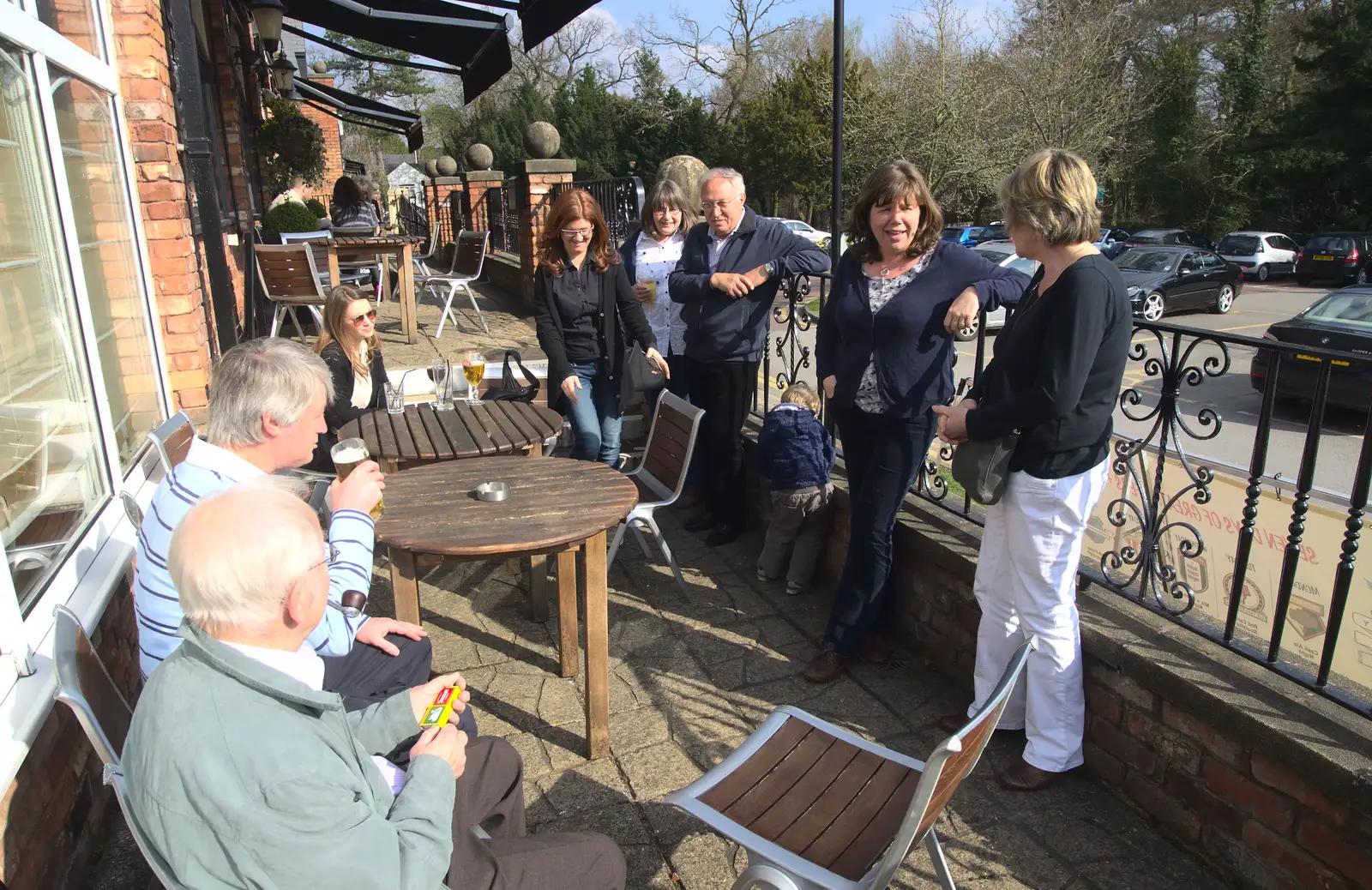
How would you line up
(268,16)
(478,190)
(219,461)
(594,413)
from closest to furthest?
(219,461), (594,413), (268,16), (478,190)

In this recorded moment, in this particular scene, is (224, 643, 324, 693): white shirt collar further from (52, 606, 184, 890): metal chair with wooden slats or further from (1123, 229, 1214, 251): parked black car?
(1123, 229, 1214, 251): parked black car

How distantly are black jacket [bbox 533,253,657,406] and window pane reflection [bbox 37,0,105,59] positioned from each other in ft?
5.80

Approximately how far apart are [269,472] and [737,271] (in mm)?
2239

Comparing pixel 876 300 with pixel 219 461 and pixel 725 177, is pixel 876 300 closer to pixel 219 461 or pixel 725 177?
pixel 725 177

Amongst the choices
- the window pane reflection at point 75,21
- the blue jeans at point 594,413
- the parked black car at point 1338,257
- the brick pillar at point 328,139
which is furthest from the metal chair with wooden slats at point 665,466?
the parked black car at point 1338,257

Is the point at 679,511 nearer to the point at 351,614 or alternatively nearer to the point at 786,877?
the point at 351,614

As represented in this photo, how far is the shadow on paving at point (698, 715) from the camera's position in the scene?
2195mm

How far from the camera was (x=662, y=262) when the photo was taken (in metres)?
4.18

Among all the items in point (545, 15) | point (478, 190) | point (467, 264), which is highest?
point (545, 15)

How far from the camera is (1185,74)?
101 feet

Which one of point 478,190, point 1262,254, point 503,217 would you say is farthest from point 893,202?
point 1262,254

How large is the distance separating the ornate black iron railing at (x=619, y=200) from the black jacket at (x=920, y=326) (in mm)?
6079

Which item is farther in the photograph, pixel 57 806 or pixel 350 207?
pixel 350 207

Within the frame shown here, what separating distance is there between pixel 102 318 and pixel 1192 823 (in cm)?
362
